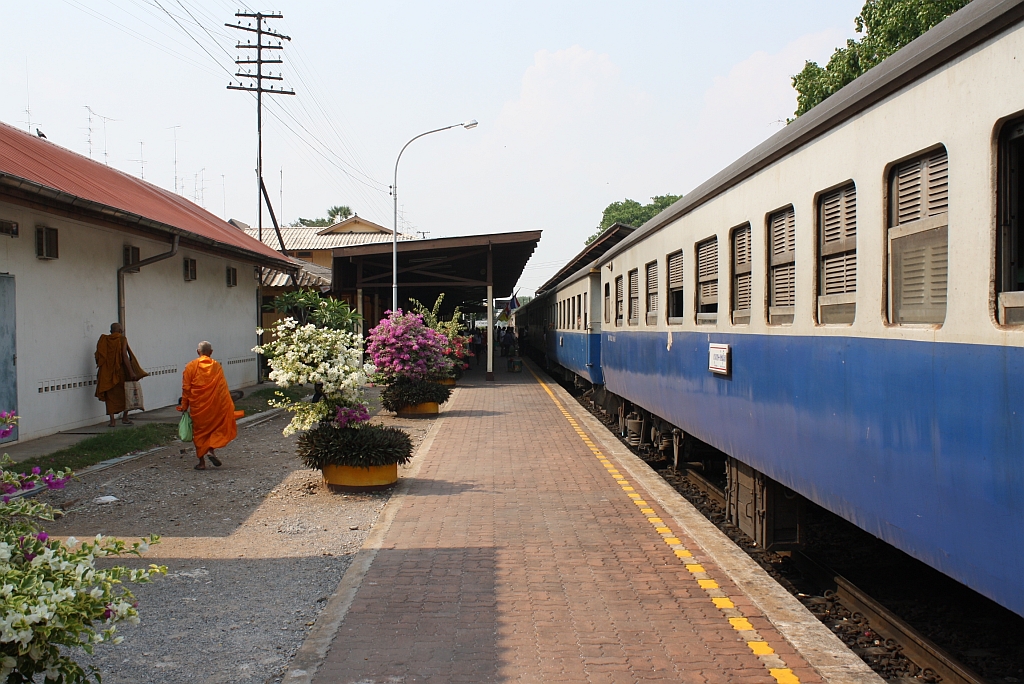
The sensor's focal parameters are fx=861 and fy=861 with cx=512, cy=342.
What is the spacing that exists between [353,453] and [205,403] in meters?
2.45

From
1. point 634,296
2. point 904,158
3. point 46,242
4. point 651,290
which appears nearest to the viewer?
point 904,158

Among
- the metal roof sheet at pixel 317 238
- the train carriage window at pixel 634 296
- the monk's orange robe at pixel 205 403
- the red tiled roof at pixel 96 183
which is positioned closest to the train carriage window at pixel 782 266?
the train carriage window at pixel 634 296

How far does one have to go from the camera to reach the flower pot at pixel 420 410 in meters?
17.4

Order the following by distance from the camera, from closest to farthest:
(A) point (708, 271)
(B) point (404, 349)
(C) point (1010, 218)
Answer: (C) point (1010, 218), (A) point (708, 271), (B) point (404, 349)

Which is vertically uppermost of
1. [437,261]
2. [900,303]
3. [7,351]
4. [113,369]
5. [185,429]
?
[437,261]

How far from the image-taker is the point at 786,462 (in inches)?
224

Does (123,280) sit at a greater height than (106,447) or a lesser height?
greater

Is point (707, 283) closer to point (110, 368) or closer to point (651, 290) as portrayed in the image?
point (651, 290)

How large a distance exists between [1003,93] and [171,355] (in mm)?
15541

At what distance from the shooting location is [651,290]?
10602 millimetres

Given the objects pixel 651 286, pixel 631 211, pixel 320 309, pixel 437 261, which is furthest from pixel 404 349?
pixel 631 211

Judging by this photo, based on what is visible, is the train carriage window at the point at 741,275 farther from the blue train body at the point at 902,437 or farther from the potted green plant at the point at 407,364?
the potted green plant at the point at 407,364

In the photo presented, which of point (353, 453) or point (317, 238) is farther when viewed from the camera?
point (317, 238)

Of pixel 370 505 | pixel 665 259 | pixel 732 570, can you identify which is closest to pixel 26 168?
pixel 370 505
